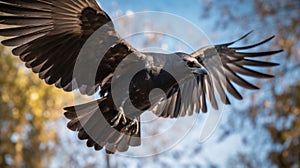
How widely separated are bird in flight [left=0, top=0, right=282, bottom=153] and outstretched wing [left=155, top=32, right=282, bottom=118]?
2.47ft

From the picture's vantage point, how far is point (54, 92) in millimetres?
7707

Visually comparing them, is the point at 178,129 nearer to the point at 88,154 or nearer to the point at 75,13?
the point at 75,13

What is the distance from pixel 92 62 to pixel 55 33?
1.01 ft

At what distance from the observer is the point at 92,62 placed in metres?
3.53

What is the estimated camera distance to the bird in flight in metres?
3.38

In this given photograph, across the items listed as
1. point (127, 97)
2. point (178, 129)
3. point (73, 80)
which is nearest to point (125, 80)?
point (127, 97)

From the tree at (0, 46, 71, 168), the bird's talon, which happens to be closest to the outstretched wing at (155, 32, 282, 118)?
the bird's talon

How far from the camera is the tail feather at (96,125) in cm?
364

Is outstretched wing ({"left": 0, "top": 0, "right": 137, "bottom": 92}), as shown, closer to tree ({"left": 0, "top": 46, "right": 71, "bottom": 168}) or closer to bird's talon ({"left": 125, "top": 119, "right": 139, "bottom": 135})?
bird's talon ({"left": 125, "top": 119, "right": 139, "bottom": 135})

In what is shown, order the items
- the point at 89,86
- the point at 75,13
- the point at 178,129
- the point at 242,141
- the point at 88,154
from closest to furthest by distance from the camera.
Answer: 1. the point at 75,13
2. the point at 89,86
3. the point at 178,129
4. the point at 88,154
5. the point at 242,141

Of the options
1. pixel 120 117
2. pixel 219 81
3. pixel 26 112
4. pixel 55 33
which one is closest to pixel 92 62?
pixel 55 33

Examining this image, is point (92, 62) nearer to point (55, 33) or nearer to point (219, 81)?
point (55, 33)

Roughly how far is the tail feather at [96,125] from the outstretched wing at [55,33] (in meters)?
0.18

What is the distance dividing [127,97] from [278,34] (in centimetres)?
487
